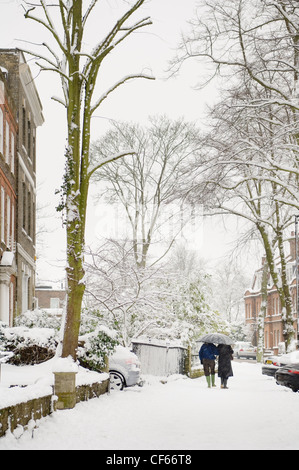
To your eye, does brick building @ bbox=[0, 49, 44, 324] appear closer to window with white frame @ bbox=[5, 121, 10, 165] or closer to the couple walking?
window with white frame @ bbox=[5, 121, 10, 165]

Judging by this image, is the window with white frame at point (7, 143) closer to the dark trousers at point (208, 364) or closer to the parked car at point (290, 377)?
the dark trousers at point (208, 364)

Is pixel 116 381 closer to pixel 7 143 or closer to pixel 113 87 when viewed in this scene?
pixel 113 87

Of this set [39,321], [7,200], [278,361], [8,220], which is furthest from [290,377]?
[7,200]

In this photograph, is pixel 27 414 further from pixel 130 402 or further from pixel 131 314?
pixel 131 314

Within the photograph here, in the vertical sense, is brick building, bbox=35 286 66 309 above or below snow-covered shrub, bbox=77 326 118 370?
above

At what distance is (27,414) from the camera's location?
9617 millimetres

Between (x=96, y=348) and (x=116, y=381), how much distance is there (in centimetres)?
201

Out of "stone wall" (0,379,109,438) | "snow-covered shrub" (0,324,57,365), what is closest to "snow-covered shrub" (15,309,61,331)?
"snow-covered shrub" (0,324,57,365)

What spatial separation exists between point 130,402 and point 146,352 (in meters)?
7.69

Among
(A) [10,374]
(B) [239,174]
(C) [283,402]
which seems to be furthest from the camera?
(B) [239,174]

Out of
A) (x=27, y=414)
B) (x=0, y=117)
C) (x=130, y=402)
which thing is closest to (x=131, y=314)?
(x=0, y=117)

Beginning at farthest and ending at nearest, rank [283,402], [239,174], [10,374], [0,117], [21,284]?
1. [21,284]
2. [0,117]
3. [239,174]
4. [283,402]
5. [10,374]

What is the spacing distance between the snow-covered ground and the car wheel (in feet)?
1.66

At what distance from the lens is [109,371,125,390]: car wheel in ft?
57.8
